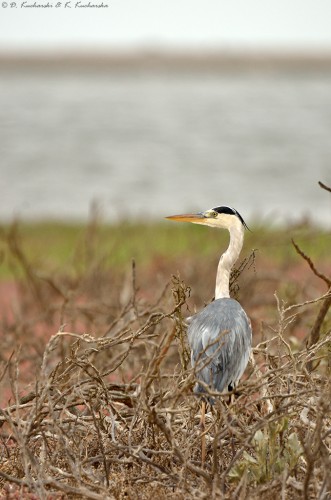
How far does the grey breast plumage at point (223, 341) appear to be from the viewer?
3.61 m

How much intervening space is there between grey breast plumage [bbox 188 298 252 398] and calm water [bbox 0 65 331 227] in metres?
9.35

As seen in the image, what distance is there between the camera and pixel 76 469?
3471 millimetres

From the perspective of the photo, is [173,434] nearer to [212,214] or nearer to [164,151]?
[212,214]

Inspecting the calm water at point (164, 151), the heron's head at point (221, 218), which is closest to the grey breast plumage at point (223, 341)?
the heron's head at point (221, 218)

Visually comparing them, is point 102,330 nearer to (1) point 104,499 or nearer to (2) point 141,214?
(1) point 104,499

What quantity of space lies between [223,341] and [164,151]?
86.6 feet

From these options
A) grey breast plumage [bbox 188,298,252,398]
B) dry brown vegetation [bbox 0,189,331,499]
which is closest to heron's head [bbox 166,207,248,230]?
dry brown vegetation [bbox 0,189,331,499]

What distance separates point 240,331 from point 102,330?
3.30 metres

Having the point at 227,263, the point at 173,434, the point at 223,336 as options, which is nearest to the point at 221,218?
the point at 227,263

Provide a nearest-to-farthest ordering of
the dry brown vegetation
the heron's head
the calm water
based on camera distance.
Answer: the dry brown vegetation < the heron's head < the calm water

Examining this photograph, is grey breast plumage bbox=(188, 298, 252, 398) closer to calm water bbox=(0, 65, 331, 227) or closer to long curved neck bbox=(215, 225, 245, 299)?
long curved neck bbox=(215, 225, 245, 299)

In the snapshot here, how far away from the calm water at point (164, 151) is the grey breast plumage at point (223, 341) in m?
9.35

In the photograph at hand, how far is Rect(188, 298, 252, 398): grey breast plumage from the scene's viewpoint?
3.61m

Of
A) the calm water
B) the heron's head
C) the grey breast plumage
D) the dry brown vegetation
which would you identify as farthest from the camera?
the calm water
